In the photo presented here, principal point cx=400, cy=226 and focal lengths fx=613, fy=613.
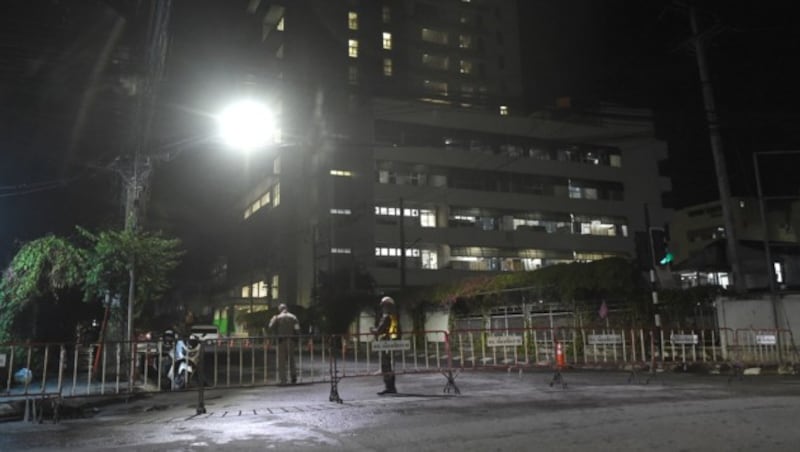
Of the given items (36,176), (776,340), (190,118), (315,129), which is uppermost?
(315,129)

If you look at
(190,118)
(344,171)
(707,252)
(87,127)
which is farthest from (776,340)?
(344,171)

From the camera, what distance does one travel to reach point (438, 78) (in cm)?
7212

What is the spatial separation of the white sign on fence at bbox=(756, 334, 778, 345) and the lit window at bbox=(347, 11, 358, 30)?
59.6 metres

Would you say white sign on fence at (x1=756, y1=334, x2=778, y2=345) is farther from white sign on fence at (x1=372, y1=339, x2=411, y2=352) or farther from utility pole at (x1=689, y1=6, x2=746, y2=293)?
white sign on fence at (x1=372, y1=339, x2=411, y2=352)

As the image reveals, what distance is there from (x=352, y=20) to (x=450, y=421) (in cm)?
6647

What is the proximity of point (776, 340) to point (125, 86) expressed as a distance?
16967 millimetres

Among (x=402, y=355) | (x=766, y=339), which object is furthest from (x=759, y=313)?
(x=402, y=355)

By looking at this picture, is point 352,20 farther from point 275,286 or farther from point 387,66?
point 275,286

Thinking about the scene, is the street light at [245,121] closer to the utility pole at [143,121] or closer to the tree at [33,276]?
the utility pole at [143,121]

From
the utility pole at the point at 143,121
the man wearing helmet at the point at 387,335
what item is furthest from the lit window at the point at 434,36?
the man wearing helmet at the point at 387,335

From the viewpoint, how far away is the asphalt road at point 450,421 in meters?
6.51

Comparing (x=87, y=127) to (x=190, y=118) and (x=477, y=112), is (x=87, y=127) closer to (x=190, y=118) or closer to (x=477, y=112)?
(x=190, y=118)

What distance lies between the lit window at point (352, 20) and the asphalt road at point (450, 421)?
61945mm

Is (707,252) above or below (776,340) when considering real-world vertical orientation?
above
